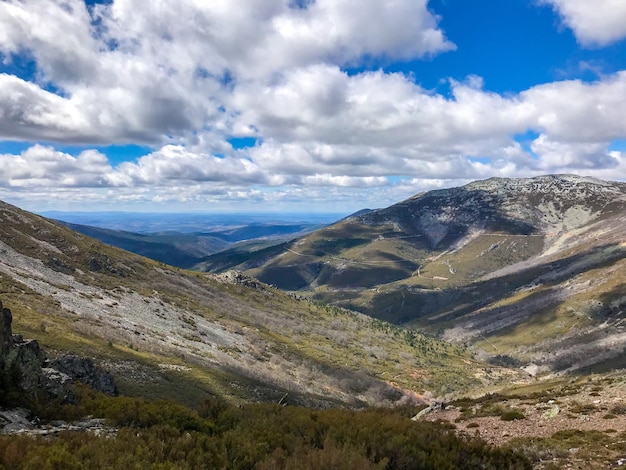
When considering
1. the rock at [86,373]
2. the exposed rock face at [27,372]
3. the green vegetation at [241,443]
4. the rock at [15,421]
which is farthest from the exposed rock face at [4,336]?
the rock at [86,373]

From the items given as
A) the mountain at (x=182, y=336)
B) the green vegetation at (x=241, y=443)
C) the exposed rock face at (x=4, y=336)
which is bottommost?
the mountain at (x=182, y=336)

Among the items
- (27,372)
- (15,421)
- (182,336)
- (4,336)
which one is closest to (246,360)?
(182,336)

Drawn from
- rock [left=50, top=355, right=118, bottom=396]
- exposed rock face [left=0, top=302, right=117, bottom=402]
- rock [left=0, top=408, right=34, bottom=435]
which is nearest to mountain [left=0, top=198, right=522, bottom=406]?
rock [left=50, top=355, right=118, bottom=396]

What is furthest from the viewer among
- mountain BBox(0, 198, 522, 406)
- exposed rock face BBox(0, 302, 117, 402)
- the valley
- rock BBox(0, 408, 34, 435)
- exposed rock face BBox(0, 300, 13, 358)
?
mountain BBox(0, 198, 522, 406)

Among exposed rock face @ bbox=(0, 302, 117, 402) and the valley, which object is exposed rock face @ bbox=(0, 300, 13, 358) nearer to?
exposed rock face @ bbox=(0, 302, 117, 402)

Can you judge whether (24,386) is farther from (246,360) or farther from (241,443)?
(246,360)

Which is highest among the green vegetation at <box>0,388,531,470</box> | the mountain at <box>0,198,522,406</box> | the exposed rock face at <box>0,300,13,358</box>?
the exposed rock face at <box>0,300,13,358</box>

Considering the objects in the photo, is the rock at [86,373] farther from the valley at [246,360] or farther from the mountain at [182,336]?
the valley at [246,360]

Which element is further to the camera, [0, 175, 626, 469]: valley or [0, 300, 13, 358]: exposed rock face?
[0, 175, 626, 469]: valley
